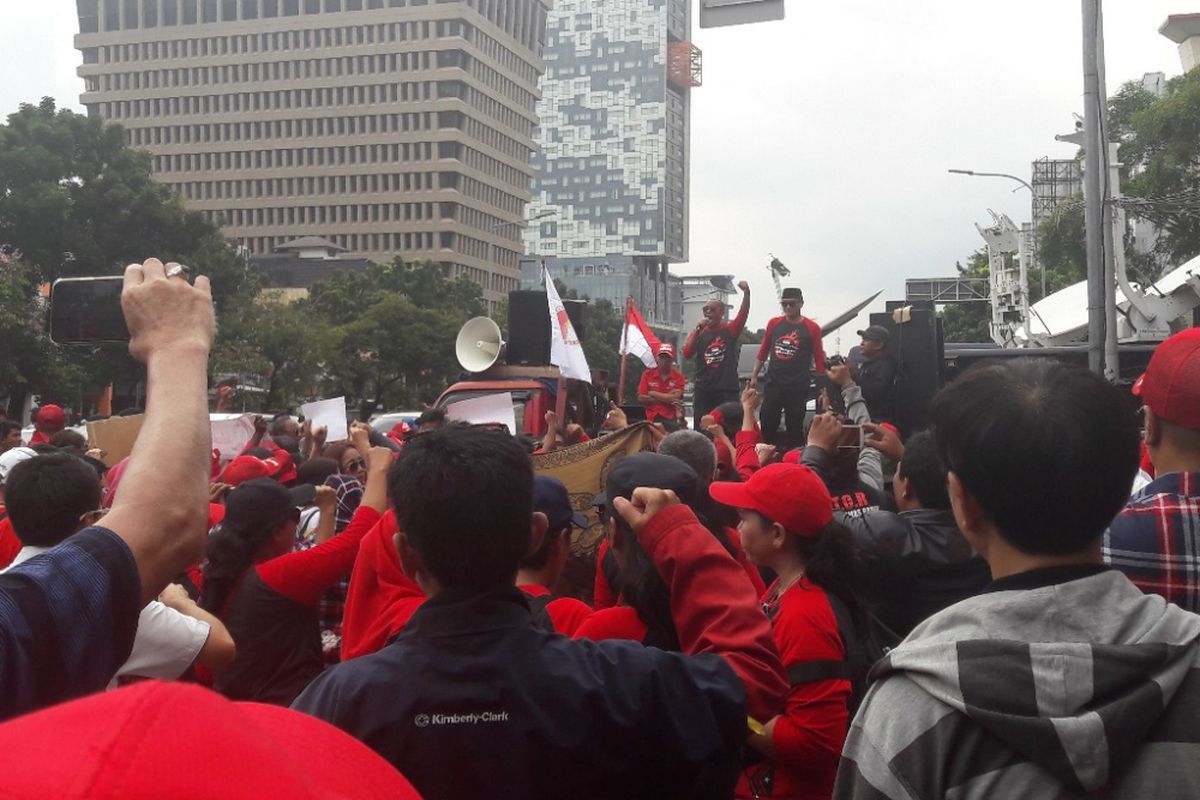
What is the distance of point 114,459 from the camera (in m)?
9.73

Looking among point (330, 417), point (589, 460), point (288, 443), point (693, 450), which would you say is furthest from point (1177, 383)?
point (288, 443)

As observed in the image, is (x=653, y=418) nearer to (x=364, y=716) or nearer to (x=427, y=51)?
(x=364, y=716)

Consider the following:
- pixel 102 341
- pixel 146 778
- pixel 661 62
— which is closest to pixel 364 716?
pixel 102 341

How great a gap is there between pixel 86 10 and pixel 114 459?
407ft

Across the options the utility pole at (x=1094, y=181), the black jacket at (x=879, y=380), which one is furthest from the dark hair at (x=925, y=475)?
the utility pole at (x=1094, y=181)

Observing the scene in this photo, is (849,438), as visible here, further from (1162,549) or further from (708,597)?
(708,597)

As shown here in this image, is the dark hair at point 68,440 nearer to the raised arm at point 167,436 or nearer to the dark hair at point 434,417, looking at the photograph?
the dark hair at point 434,417

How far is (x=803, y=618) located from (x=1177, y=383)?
3.63 ft

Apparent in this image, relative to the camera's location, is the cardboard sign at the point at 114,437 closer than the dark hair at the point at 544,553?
No

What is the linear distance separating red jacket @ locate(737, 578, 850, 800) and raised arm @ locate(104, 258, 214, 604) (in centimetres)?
182

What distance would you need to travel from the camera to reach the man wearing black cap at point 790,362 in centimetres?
1077

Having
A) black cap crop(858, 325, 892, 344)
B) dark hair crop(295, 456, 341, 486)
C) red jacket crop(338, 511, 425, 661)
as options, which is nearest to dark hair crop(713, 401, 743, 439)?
black cap crop(858, 325, 892, 344)

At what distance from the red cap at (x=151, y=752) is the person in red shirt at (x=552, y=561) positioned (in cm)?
215

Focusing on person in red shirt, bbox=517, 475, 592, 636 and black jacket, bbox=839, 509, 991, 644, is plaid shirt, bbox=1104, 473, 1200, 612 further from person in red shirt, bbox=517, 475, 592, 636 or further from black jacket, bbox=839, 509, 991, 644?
black jacket, bbox=839, 509, 991, 644
